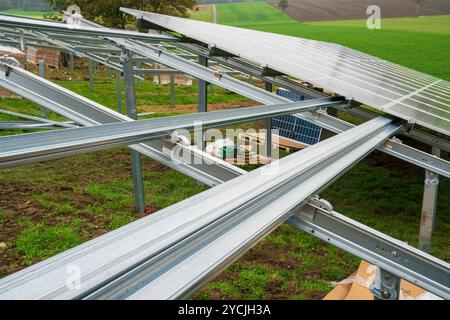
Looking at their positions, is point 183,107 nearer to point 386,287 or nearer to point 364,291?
point 364,291

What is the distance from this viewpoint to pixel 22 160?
1.85 m

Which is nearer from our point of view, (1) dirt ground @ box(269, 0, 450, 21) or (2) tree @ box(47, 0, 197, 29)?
(2) tree @ box(47, 0, 197, 29)

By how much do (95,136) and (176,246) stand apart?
98 centimetres

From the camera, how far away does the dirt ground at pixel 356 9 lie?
2475 inches

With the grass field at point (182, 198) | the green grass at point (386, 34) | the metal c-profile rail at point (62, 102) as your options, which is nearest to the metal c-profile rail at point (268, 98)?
the grass field at point (182, 198)

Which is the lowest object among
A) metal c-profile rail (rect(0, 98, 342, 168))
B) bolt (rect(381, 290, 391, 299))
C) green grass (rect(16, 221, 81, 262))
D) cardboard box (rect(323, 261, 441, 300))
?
green grass (rect(16, 221, 81, 262))

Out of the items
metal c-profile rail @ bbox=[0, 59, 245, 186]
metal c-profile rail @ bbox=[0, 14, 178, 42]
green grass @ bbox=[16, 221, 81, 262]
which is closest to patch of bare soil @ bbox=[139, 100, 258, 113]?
metal c-profile rail @ bbox=[0, 14, 178, 42]

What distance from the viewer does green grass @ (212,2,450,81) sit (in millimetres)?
33756

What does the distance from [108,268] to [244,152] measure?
841 cm

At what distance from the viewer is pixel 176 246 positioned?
151 centimetres

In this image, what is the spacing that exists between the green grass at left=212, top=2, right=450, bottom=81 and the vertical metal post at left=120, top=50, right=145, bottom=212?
24985mm

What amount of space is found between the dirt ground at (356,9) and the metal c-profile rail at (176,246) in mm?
64545

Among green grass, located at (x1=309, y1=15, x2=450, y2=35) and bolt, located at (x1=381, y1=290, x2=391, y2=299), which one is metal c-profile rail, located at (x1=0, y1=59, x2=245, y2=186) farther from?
green grass, located at (x1=309, y1=15, x2=450, y2=35)

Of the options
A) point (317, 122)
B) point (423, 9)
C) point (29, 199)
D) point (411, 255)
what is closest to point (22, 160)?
point (411, 255)
